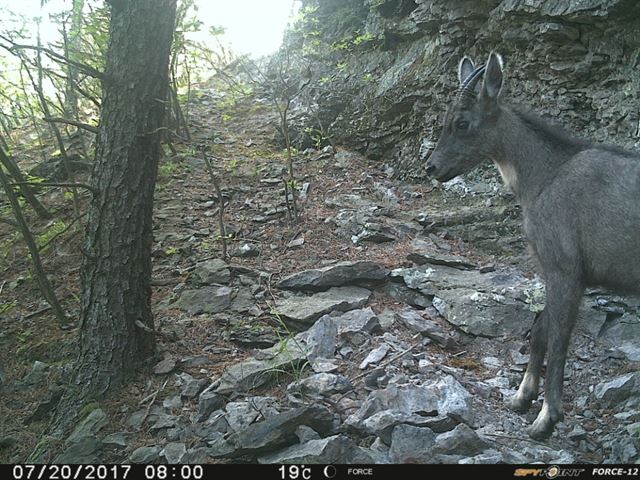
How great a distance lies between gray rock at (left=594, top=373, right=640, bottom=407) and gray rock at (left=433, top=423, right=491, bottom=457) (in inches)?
65.1

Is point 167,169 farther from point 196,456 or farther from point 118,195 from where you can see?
point 196,456

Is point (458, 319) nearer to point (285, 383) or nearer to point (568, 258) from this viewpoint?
point (568, 258)

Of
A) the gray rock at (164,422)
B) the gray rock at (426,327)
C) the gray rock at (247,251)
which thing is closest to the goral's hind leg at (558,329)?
the gray rock at (426,327)

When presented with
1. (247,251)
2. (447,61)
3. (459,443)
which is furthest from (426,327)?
(447,61)

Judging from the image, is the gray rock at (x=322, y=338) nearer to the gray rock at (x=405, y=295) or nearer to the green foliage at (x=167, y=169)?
the gray rock at (x=405, y=295)

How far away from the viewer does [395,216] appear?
882cm

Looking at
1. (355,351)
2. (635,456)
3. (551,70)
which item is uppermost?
(551,70)

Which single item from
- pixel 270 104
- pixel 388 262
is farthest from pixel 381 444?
pixel 270 104

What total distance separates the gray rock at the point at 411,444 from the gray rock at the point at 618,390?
6.40ft

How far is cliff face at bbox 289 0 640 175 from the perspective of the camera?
7496mm

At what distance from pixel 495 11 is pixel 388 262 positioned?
4.76 meters

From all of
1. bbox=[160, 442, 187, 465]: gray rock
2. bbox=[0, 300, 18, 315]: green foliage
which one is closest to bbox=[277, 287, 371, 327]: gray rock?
bbox=[160, 442, 187, 465]: gray rock

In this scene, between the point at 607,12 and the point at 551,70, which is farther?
the point at 551,70

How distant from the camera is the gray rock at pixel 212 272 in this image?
7.09 meters
